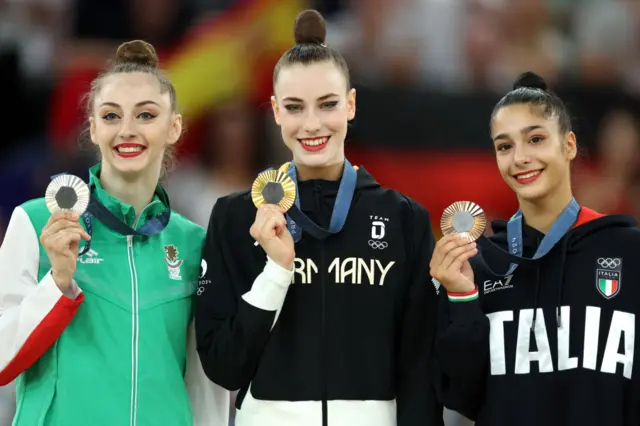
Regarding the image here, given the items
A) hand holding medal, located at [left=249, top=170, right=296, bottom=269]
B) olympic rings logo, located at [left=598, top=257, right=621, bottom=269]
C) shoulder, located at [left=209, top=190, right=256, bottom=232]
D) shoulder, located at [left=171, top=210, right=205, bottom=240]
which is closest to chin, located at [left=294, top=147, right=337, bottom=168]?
hand holding medal, located at [left=249, top=170, right=296, bottom=269]

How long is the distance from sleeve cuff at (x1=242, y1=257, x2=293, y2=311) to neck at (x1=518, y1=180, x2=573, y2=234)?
0.98 meters

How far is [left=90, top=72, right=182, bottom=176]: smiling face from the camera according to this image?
12.6 feet

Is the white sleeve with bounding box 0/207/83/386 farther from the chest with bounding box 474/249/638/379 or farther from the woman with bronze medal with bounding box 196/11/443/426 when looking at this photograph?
the chest with bounding box 474/249/638/379

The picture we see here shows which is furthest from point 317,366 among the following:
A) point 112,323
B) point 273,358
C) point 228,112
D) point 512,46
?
point 512,46

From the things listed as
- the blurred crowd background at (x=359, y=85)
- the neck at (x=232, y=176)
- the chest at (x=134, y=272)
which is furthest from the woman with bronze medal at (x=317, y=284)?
the neck at (x=232, y=176)

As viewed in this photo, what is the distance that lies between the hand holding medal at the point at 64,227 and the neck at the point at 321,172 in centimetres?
80

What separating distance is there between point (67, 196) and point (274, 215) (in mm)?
719

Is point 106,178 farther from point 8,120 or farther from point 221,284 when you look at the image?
point 8,120

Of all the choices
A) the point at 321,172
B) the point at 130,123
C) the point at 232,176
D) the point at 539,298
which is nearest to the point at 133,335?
the point at 130,123

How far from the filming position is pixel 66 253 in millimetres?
3449

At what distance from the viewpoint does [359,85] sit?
7234mm

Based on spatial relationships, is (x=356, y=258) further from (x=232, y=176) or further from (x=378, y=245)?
(x=232, y=176)

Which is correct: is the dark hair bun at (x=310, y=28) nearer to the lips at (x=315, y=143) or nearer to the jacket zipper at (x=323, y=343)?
the lips at (x=315, y=143)

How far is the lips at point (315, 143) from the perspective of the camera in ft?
12.3
